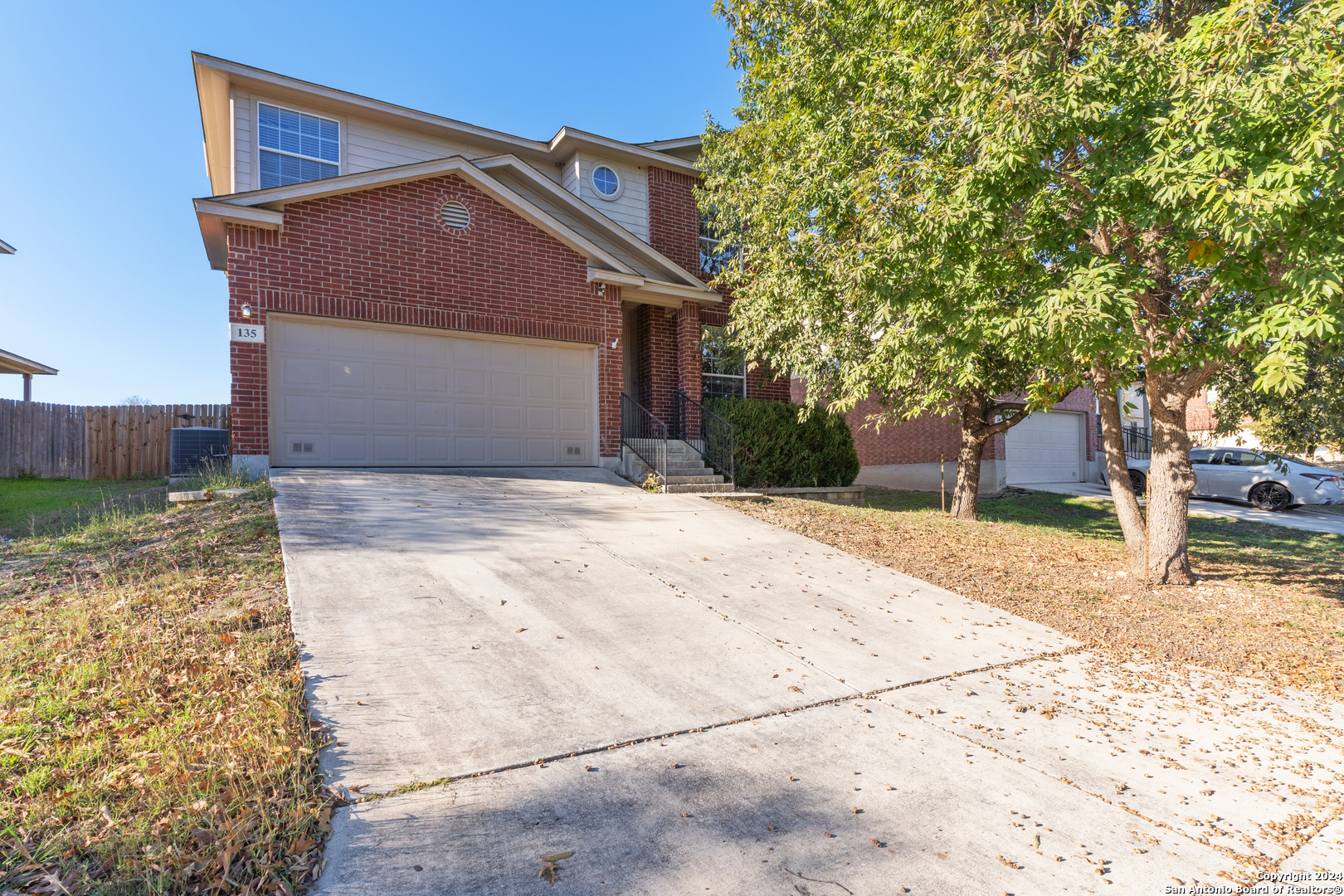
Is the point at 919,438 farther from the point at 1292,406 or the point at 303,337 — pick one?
the point at 303,337

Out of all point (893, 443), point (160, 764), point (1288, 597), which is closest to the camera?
point (160, 764)

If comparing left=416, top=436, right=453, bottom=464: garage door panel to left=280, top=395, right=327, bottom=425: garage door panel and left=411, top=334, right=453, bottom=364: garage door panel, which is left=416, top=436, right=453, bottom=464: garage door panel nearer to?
left=411, top=334, right=453, bottom=364: garage door panel

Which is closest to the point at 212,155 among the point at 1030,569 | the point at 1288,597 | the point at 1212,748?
the point at 1030,569

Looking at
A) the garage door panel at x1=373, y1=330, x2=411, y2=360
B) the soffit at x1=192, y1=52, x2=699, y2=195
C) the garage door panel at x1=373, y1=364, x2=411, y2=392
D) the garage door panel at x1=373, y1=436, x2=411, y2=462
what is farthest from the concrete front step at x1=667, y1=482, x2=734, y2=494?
the soffit at x1=192, y1=52, x2=699, y2=195

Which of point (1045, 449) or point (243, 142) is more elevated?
point (243, 142)

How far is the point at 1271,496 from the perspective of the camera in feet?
48.5

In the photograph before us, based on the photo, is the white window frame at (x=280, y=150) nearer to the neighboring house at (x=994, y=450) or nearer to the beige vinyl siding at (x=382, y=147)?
the beige vinyl siding at (x=382, y=147)

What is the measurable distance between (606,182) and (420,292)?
235 inches

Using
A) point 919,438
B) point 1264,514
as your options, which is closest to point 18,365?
point 919,438

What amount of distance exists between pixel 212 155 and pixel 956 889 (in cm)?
1737

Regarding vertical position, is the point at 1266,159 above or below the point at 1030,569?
above

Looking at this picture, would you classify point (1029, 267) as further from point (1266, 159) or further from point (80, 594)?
point (80, 594)

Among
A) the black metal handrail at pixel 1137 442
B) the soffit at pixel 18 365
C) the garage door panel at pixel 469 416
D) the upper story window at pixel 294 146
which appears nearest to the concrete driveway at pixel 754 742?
the garage door panel at pixel 469 416

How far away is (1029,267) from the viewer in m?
6.03
